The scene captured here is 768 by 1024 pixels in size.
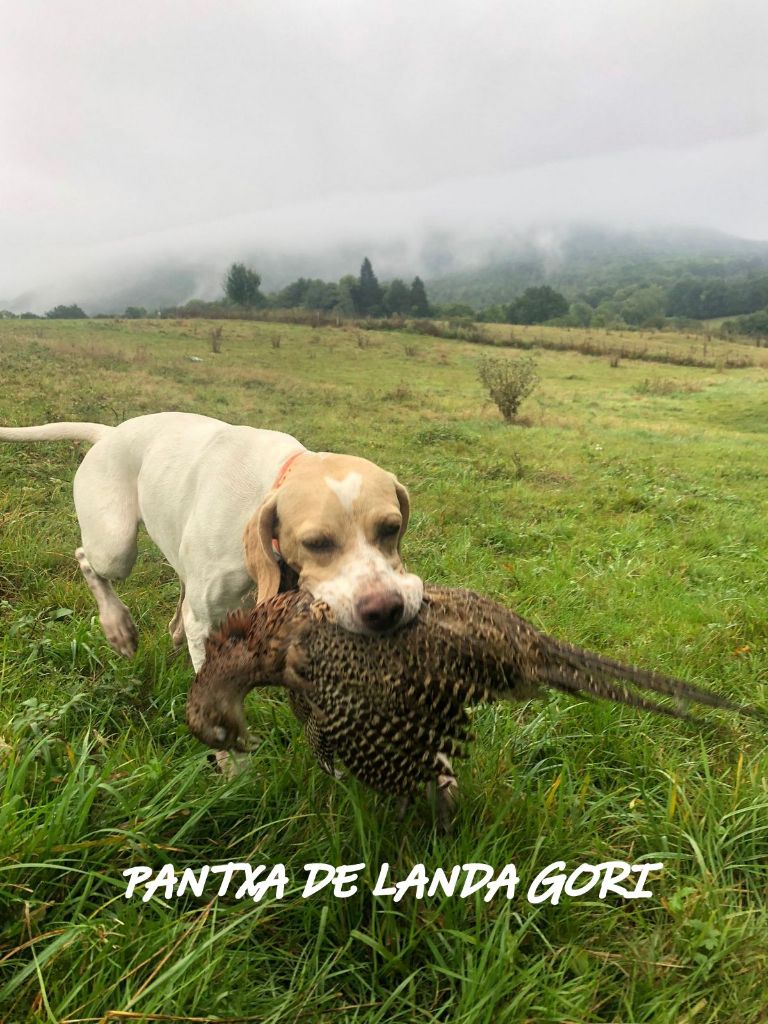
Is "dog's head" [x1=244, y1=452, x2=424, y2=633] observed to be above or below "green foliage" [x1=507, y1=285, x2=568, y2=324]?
below

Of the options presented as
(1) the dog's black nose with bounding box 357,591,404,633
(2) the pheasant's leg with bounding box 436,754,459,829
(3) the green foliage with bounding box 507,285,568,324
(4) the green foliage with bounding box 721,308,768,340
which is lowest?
(2) the pheasant's leg with bounding box 436,754,459,829

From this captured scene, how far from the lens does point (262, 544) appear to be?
231 centimetres

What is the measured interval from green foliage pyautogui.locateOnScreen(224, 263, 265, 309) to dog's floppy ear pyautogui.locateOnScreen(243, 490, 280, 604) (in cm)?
737

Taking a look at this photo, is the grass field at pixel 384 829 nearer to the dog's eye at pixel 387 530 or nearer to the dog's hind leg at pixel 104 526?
the dog's hind leg at pixel 104 526

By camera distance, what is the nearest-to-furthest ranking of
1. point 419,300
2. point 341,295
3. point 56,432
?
point 56,432
point 341,295
point 419,300

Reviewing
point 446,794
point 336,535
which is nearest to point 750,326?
point 336,535

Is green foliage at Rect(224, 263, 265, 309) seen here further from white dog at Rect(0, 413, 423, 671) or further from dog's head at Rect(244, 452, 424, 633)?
dog's head at Rect(244, 452, 424, 633)

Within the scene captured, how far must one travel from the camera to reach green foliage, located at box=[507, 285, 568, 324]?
13.8 metres

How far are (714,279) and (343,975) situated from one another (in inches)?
950

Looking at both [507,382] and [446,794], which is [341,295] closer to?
[507,382]

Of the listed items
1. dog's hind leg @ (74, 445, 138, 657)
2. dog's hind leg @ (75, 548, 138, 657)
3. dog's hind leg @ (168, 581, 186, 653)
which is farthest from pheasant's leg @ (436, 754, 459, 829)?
dog's hind leg @ (74, 445, 138, 657)

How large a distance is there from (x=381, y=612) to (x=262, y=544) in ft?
2.49

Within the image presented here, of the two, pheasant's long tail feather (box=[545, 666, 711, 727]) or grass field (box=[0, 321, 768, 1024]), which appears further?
pheasant's long tail feather (box=[545, 666, 711, 727])

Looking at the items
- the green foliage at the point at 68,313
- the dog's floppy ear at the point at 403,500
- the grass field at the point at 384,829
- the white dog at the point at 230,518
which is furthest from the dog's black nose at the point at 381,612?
the green foliage at the point at 68,313
